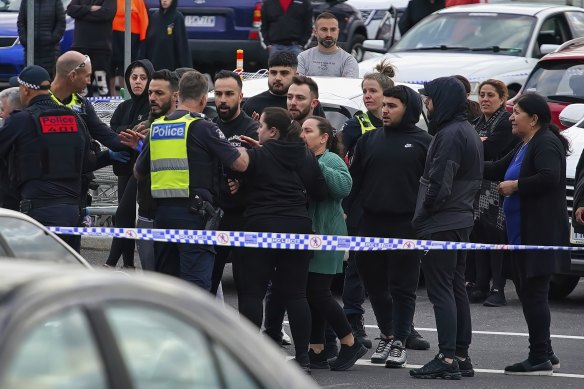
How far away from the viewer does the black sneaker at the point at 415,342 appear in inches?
392

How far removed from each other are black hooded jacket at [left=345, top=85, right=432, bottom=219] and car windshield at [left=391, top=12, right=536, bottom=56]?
29.3 ft

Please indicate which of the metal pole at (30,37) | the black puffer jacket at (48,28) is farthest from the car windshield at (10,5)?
the metal pole at (30,37)

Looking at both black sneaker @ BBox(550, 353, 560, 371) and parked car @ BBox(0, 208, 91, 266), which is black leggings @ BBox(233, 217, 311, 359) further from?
parked car @ BBox(0, 208, 91, 266)

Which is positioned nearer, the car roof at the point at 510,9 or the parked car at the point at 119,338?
the parked car at the point at 119,338

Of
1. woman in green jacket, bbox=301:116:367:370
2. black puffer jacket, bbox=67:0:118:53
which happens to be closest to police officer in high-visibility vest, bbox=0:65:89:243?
woman in green jacket, bbox=301:116:367:370

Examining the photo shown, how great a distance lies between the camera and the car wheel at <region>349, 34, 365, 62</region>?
23000 millimetres

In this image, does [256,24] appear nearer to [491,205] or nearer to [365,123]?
[491,205]

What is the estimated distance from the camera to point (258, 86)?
12.5 meters

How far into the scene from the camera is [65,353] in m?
3.28

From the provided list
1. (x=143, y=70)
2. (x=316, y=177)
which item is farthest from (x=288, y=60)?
(x=316, y=177)

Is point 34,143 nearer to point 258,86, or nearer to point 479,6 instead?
point 258,86

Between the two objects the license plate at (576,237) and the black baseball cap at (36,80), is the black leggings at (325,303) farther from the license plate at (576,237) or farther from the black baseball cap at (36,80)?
the license plate at (576,237)

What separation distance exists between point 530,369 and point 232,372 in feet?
19.0

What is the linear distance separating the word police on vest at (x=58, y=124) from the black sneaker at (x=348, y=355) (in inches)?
85.6
